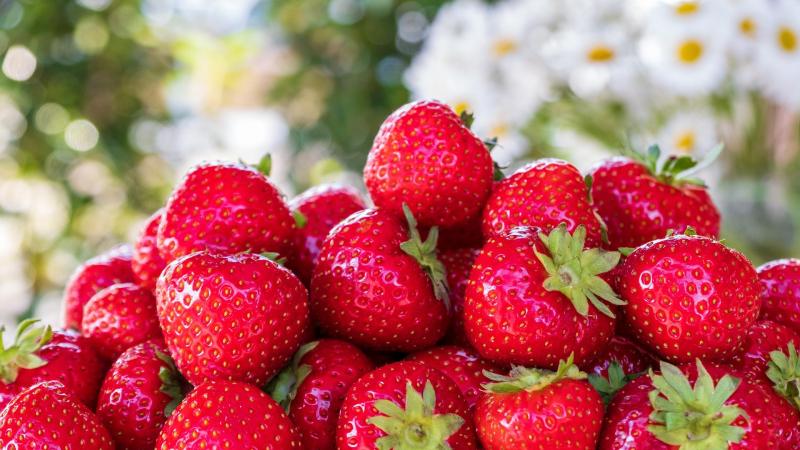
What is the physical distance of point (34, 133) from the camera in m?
3.22

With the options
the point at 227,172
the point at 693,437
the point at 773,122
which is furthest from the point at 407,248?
the point at 773,122

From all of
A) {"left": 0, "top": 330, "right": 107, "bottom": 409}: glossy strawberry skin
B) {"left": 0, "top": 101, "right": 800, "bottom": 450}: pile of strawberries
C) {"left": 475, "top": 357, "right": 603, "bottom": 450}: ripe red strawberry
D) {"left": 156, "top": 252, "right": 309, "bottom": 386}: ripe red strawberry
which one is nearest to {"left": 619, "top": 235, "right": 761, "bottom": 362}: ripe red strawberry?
{"left": 0, "top": 101, "right": 800, "bottom": 450}: pile of strawberries

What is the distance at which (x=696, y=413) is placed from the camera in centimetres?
72

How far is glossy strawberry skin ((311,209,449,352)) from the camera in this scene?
0.88 meters

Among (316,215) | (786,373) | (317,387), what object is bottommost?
(786,373)

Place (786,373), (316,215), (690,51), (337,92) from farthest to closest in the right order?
(337,92)
(690,51)
(316,215)
(786,373)

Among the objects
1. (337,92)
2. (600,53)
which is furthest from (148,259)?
(337,92)

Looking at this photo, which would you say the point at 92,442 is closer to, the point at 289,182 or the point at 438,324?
the point at 438,324

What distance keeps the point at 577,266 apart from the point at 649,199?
0.24m

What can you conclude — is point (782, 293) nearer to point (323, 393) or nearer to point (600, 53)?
point (323, 393)

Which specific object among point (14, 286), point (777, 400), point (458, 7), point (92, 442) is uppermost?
point (458, 7)

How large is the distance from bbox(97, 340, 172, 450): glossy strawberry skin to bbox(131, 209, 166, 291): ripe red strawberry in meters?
0.15

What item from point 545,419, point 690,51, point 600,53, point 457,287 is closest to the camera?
point 545,419

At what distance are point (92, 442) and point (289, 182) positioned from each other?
247 centimetres
